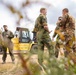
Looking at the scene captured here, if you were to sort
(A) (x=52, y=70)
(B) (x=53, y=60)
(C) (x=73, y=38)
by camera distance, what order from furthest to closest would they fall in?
(C) (x=73, y=38) → (B) (x=53, y=60) → (A) (x=52, y=70)

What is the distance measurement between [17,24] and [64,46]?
54 centimetres

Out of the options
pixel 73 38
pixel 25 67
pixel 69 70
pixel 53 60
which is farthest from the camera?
pixel 73 38

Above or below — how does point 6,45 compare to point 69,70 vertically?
above

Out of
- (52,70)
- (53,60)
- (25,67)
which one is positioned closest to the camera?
(25,67)

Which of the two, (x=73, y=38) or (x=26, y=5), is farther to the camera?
(x=73, y=38)

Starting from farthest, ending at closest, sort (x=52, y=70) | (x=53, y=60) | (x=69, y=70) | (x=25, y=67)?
(x=53, y=60), (x=69, y=70), (x=52, y=70), (x=25, y=67)

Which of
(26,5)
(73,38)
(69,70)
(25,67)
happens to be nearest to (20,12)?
(26,5)

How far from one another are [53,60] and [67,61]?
7 cm

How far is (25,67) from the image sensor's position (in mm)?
839

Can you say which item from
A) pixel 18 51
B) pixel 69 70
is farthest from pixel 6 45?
pixel 69 70

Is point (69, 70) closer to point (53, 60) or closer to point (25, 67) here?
point (53, 60)

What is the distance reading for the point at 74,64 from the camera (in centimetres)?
118

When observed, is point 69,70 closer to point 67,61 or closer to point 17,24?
point 67,61

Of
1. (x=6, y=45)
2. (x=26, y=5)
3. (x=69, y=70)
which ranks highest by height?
(x=26, y=5)
